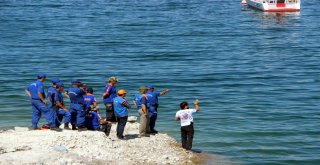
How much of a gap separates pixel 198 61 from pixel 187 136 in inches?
1228

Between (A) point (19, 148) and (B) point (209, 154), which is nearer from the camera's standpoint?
(A) point (19, 148)

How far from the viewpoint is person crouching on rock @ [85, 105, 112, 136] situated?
2256 centimetres

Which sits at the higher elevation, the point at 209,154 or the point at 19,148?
the point at 19,148

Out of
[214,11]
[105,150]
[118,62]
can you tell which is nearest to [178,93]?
[118,62]

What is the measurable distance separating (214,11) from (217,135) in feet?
202

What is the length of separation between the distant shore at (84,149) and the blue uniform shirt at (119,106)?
2.64 feet

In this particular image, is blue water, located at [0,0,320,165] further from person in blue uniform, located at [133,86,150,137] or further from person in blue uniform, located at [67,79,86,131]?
person in blue uniform, located at [67,79,86,131]

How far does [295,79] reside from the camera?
46.2 m

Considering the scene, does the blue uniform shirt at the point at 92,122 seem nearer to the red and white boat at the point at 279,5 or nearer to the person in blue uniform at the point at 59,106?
the person in blue uniform at the point at 59,106

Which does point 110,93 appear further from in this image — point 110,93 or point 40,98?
point 40,98

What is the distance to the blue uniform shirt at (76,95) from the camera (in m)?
22.0

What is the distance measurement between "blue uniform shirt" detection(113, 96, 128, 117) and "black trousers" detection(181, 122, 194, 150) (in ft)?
6.56

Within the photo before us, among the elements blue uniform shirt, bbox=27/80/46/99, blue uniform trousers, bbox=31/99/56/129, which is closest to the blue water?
blue uniform trousers, bbox=31/99/56/129

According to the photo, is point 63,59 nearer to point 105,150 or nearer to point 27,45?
point 27,45
